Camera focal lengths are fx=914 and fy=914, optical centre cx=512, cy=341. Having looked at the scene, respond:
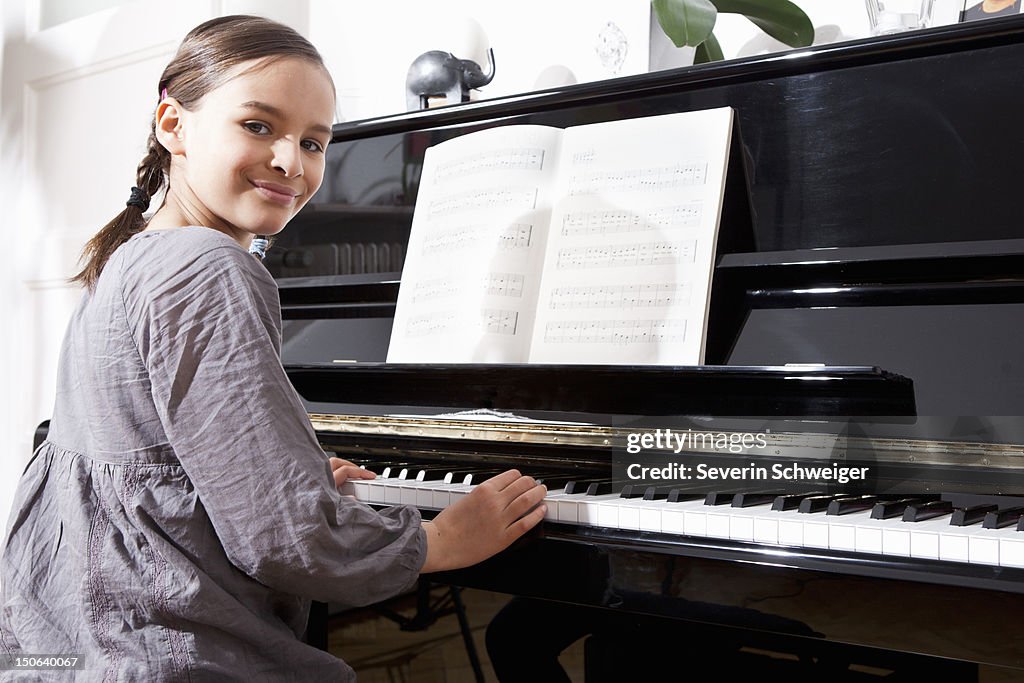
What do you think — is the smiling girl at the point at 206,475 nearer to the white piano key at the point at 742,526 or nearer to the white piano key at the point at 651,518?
the white piano key at the point at 651,518

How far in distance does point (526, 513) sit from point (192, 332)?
0.44m

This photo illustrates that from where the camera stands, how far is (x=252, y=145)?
3.51ft

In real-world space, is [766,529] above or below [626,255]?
below

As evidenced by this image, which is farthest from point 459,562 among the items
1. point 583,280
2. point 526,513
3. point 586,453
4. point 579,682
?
point 583,280

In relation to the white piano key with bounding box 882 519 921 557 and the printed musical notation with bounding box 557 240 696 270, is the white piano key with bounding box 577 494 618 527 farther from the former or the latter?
the printed musical notation with bounding box 557 240 696 270

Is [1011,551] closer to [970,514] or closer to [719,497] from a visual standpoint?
[970,514]

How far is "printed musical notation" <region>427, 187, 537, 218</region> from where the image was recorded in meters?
1.53

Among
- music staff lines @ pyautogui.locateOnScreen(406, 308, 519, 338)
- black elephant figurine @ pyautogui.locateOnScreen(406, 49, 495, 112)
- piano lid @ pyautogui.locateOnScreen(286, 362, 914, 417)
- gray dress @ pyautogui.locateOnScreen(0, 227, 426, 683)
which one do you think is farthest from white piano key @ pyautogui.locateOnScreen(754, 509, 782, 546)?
black elephant figurine @ pyautogui.locateOnScreen(406, 49, 495, 112)

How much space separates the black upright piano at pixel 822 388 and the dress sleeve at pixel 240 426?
28 cm

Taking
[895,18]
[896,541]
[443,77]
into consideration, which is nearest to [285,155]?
[896,541]

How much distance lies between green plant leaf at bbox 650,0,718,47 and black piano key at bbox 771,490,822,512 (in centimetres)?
→ 85

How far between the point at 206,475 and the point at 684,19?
1130 mm

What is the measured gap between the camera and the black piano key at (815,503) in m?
1.02

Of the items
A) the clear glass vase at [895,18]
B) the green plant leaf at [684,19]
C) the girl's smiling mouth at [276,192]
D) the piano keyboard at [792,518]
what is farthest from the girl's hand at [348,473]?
the clear glass vase at [895,18]
